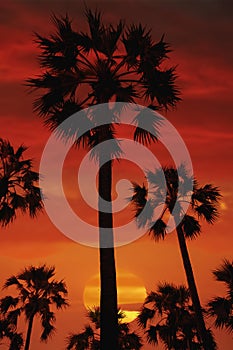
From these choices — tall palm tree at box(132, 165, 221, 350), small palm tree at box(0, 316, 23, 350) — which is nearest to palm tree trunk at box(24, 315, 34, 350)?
small palm tree at box(0, 316, 23, 350)

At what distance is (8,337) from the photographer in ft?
138

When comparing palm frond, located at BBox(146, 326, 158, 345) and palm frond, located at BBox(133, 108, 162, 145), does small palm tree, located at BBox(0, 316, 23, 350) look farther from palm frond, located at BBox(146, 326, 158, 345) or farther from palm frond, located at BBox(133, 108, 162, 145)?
palm frond, located at BBox(133, 108, 162, 145)

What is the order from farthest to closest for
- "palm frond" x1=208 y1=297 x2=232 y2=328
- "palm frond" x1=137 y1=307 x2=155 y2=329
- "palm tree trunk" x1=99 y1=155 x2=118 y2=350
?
"palm frond" x1=137 y1=307 x2=155 y2=329 < "palm frond" x1=208 y1=297 x2=232 y2=328 < "palm tree trunk" x1=99 y1=155 x2=118 y2=350

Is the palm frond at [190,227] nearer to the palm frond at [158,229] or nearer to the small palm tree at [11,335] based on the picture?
the palm frond at [158,229]

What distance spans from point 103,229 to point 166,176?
1521 cm

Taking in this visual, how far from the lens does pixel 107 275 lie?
1992 centimetres

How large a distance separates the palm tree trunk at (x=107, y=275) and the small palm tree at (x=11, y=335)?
2247 cm

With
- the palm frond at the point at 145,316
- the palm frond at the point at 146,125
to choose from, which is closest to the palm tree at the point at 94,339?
the palm frond at the point at 145,316

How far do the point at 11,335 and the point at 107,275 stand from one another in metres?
24.3

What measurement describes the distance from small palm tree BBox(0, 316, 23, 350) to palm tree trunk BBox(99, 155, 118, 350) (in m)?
22.5

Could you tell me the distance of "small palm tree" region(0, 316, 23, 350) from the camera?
41062 millimetres

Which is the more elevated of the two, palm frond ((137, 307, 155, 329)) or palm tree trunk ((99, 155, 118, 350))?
palm frond ((137, 307, 155, 329))

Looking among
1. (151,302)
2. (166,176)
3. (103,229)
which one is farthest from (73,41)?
(151,302)

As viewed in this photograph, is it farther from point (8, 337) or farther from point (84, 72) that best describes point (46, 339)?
point (84, 72)
